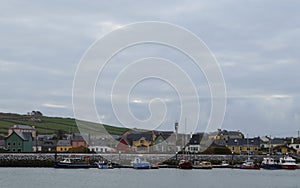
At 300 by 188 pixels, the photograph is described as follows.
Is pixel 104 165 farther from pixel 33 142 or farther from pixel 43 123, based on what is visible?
pixel 43 123

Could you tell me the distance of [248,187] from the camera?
5269 centimetres

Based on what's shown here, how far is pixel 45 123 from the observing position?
5719 inches

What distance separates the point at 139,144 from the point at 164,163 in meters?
23.3

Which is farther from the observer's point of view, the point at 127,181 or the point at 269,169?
the point at 269,169

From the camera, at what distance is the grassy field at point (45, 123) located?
439 ft

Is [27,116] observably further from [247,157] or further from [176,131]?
[247,157]

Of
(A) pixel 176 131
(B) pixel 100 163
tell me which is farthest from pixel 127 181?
(A) pixel 176 131

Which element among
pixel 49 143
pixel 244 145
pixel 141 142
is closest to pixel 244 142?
pixel 244 145

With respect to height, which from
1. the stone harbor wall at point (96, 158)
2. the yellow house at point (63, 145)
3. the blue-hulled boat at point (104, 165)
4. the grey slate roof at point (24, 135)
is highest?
the grey slate roof at point (24, 135)

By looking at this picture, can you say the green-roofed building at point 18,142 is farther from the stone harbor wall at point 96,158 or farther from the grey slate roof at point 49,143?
the stone harbor wall at point 96,158

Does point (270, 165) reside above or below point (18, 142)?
below

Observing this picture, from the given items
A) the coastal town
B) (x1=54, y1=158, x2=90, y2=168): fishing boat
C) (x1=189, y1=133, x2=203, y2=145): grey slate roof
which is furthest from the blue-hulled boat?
(x1=189, y1=133, x2=203, y2=145): grey slate roof

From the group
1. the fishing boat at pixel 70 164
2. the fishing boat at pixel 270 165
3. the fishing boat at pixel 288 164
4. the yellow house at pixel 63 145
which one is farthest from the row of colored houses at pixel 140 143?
the fishing boat at pixel 70 164

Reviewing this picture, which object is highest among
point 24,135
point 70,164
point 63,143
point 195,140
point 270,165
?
point 24,135
